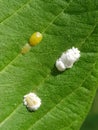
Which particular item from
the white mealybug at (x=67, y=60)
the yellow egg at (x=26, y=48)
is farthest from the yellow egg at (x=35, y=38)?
the white mealybug at (x=67, y=60)

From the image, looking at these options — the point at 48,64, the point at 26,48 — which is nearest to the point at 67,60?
the point at 48,64

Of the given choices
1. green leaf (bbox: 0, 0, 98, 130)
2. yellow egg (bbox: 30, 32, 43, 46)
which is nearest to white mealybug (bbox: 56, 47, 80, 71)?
green leaf (bbox: 0, 0, 98, 130)

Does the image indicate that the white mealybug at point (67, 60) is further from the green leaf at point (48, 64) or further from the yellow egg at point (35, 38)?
the yellow egg at point (35, 38)

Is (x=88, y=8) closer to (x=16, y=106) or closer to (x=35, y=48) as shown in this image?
(x=35, y=48)

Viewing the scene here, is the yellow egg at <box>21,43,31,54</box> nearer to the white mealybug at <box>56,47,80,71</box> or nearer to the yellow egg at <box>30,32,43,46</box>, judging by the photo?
the yellow egg at <box>30,32,43,46</box>

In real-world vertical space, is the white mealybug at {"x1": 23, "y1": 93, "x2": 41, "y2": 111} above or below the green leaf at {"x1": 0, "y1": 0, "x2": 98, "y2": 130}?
below

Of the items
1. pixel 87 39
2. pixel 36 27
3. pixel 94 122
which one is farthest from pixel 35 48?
pixel 94 122

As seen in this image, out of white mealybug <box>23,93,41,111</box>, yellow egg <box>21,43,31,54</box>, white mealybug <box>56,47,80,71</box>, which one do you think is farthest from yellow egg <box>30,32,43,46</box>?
white mealybug <box>23,93,41,111</box>

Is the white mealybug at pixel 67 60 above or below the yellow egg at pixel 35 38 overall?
below
